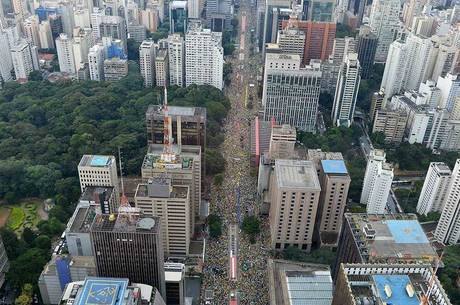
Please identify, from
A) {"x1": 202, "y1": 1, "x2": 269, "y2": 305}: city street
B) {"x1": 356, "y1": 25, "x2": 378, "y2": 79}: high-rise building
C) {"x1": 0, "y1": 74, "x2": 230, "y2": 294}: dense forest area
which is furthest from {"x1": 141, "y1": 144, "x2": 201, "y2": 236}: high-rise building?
{"x1": 356, "y1": 25, "x2": 378, "y2": 79}: high-rise building

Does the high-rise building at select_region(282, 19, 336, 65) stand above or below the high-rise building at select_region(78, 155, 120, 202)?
above

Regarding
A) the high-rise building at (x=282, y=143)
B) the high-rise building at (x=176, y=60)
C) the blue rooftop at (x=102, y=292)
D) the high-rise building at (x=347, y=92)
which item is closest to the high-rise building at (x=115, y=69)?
the high-rise building at (x=176, y=60)

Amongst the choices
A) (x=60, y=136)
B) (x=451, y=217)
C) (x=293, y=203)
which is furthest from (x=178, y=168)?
(x=451, y=217)

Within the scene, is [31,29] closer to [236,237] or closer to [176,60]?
[176,60]

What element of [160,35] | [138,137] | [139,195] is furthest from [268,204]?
[160,35]

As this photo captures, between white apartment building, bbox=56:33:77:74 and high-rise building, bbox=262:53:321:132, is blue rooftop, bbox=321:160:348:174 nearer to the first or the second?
high-rise building, bbox=262:53:321:132

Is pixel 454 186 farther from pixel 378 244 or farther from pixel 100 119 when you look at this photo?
pixel 100 119

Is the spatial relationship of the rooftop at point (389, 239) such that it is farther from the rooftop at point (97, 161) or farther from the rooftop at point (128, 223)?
the rooftop at point (97, 161)
